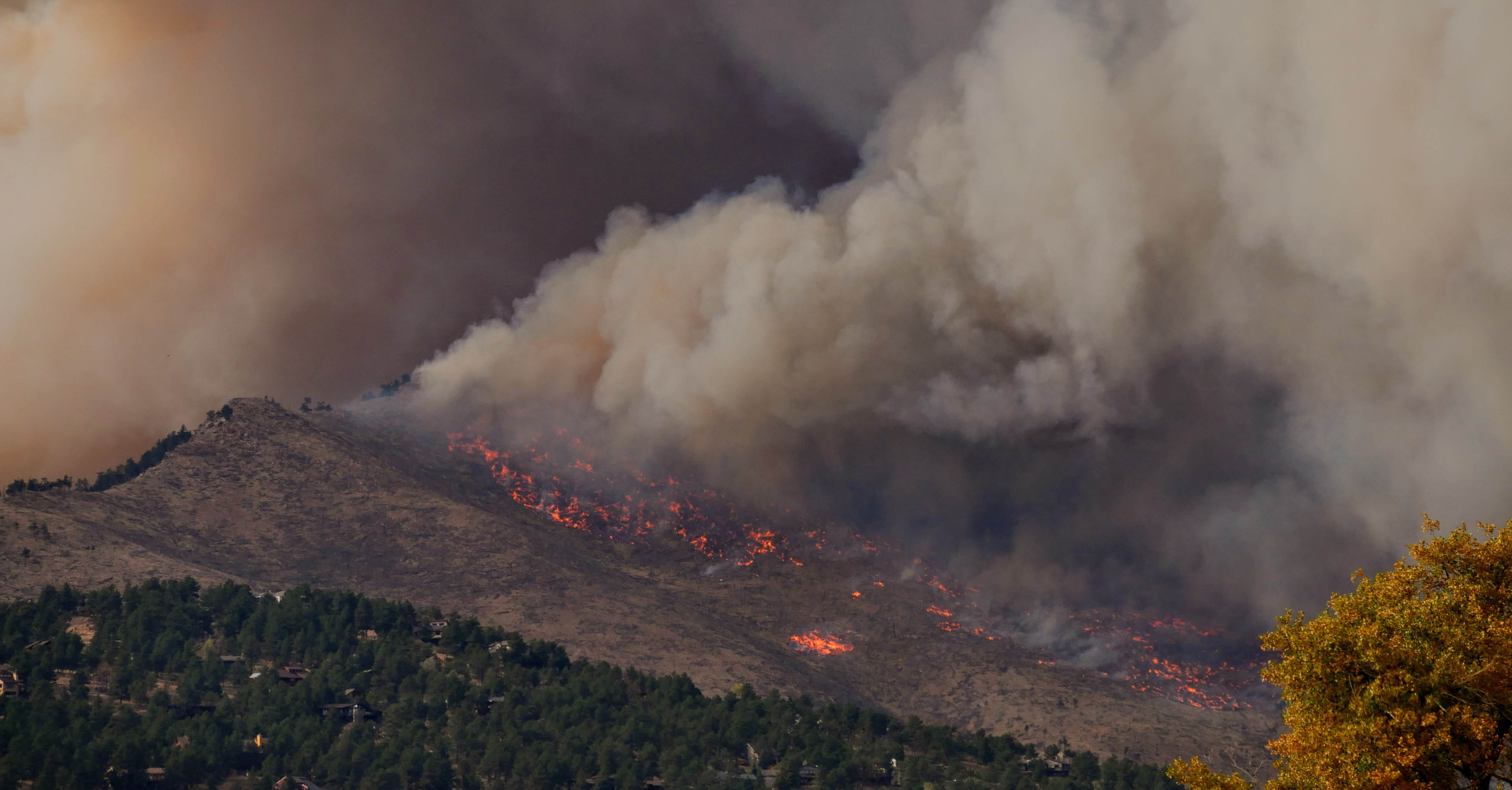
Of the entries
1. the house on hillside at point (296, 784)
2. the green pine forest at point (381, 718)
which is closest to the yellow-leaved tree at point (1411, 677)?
the green pine forest at point (381, 718)

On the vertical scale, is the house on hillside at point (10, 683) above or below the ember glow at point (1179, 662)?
below

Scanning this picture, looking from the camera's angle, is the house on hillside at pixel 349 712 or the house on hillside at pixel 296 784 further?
the house on hillside at pixel 349 712

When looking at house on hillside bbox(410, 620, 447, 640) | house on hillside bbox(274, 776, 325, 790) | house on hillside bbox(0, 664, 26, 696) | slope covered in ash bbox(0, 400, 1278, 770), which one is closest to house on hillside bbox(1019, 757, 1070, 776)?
slope covered in ash bbox(0, 400, 1278, 770)

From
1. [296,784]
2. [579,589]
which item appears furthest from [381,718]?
[579,589]

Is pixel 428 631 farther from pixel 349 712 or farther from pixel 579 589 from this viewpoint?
pixel 579 589

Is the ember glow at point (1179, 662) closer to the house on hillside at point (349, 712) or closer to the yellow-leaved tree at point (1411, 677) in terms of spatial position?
the house on hillside at point (349, 712)

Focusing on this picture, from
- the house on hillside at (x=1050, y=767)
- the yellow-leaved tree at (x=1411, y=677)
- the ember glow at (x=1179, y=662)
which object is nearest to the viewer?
the yellow-leaved tree at (x=1411, y=677)

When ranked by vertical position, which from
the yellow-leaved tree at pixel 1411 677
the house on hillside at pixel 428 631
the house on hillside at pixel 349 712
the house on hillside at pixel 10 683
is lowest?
the house on hillside at pixel 10 683
